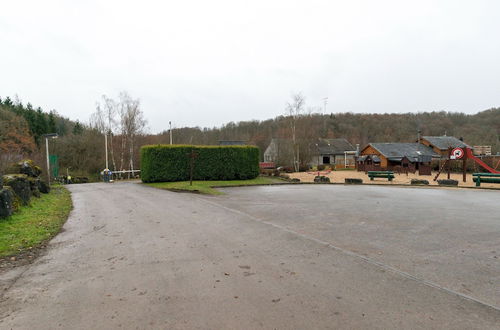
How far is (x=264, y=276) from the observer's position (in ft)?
14.7

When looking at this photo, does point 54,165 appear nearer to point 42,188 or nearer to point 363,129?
point 42,188

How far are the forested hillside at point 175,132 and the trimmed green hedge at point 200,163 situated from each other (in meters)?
8.71

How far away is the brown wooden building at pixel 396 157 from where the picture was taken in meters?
40.3

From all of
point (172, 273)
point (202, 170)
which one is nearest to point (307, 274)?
point (172, 273)

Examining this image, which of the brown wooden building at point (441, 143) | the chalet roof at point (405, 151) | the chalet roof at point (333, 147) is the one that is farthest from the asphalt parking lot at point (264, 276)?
the chalet roof at point (333, 147)

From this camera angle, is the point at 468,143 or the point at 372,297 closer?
the point at 372,297

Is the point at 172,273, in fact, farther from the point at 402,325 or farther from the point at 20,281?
the point at 402,325

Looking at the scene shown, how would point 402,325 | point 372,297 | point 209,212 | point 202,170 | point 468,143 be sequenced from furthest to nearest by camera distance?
point 468,143
point 202,170
point 209,212
point 372,297
point 402,325

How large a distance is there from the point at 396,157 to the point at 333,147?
17005 millimetres

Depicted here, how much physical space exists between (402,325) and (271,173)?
27214 mm

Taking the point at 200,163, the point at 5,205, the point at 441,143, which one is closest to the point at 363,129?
the point at 441,143

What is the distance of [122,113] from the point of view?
126 feet

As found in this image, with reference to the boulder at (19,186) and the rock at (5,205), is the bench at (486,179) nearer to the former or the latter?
the rock at (5,205)

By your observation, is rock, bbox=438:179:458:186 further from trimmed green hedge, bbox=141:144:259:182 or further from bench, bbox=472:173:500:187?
trimmed green hedge, bbox=141:144:259:182
